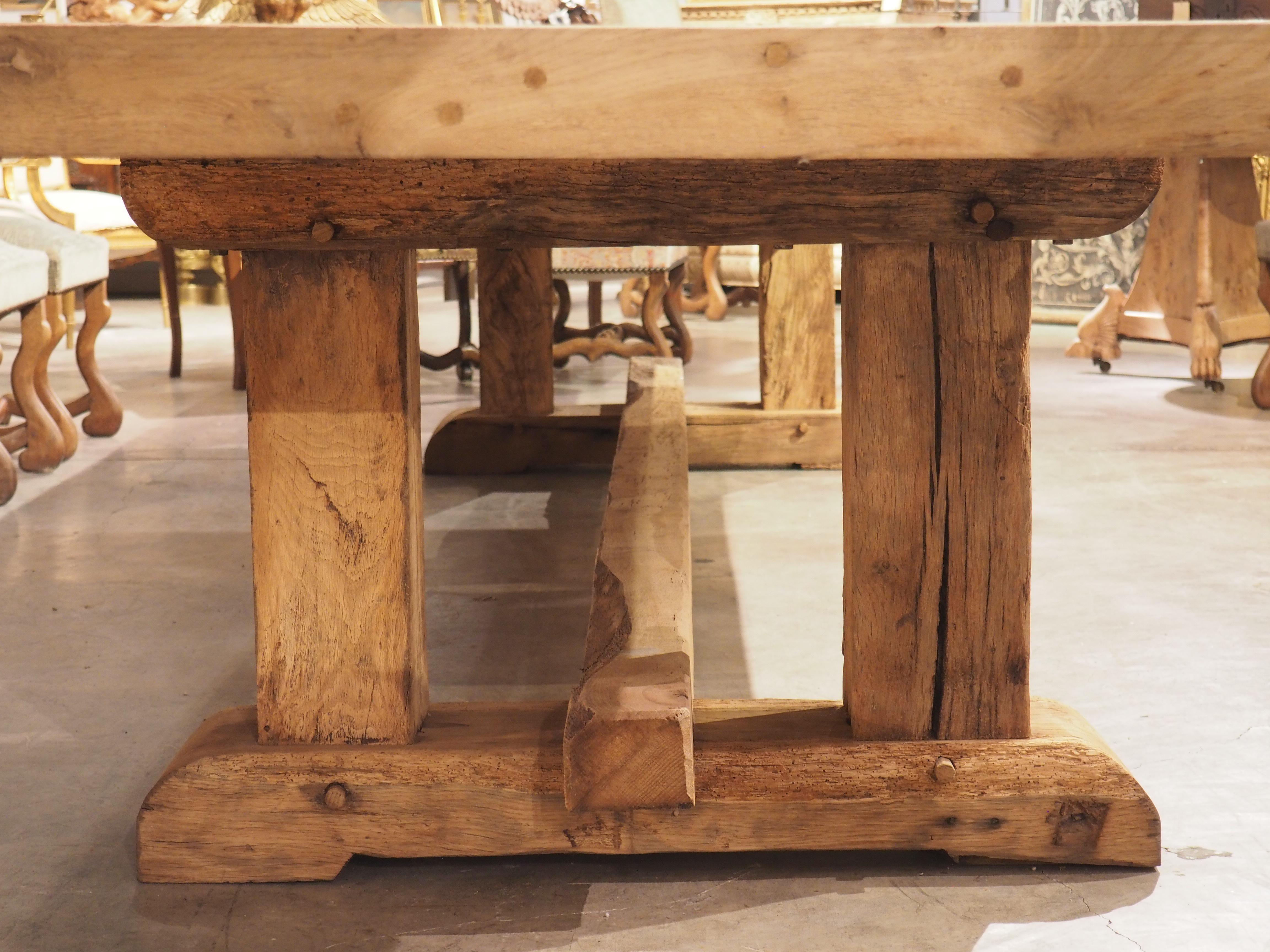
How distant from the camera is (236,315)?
425 centimetres

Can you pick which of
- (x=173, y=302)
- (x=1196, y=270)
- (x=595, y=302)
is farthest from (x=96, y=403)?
(x=1196, y=270)

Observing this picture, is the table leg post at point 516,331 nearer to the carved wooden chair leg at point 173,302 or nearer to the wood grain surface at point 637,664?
the wood grain surface at point 637,664

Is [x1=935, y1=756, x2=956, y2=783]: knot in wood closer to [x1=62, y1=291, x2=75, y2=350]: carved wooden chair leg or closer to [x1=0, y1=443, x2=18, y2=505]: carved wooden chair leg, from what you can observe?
[x1=0, y1=443, x2=18, y2=505]: carved wooden chair leg

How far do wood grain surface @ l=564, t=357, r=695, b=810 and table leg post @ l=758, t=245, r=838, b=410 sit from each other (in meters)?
1.29

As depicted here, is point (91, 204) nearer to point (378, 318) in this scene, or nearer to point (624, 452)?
point (624, 452)

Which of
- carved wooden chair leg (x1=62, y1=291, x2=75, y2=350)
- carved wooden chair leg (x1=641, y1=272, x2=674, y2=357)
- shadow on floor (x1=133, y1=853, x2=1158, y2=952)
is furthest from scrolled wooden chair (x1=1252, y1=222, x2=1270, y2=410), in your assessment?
carved wooden chair leg (x1=62, y1=291, x2=75, y2=350)

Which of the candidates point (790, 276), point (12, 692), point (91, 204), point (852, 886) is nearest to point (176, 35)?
point (852, 886)

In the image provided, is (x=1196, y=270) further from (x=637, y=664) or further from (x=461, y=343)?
(x=637, y=664)

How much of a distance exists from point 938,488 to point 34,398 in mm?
2543

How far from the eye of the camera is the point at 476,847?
49.5 inches

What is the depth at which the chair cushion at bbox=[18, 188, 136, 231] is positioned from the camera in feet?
14.9

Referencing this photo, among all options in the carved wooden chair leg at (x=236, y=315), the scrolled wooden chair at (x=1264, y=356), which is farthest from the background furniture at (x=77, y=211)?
the scrolled wooden chair at (x=1264, y=356)

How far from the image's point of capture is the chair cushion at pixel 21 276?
2627mm

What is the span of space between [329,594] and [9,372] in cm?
403
